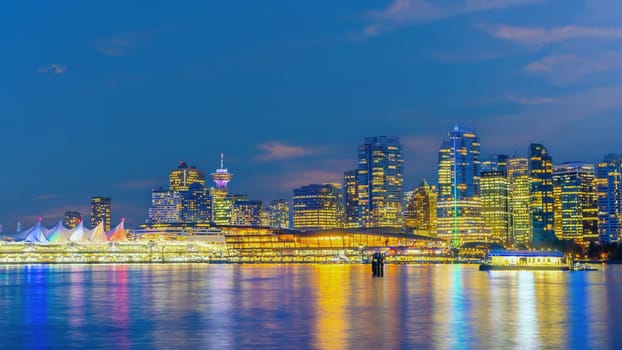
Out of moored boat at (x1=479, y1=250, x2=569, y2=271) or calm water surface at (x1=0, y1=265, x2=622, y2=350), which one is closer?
calm water surface at (x1=0, y1=265, x2=622, y2=350)

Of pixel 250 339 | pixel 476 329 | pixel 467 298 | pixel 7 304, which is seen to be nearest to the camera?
pixel 250 339

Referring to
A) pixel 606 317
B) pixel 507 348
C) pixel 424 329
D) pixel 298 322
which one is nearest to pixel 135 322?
pixel 298 322

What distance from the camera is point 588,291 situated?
87.6 metres

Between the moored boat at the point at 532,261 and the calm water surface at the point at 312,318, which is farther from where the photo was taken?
the moored boat at the point at 532,261

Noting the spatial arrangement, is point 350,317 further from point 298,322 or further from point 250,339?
point 250,339

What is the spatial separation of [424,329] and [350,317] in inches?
291

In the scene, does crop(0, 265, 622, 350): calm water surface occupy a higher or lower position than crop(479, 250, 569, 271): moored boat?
lower

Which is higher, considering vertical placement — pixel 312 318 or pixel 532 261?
pixel 532 261

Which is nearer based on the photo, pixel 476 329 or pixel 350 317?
pixel 476 329

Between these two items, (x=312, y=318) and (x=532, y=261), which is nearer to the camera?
(x=312, y=318)

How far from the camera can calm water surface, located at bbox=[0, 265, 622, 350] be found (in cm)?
4612

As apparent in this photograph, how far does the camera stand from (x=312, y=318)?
5822 cm

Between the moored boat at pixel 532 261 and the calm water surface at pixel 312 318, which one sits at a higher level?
the moored boat at pixel 532 261

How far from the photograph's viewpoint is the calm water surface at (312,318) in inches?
1816
